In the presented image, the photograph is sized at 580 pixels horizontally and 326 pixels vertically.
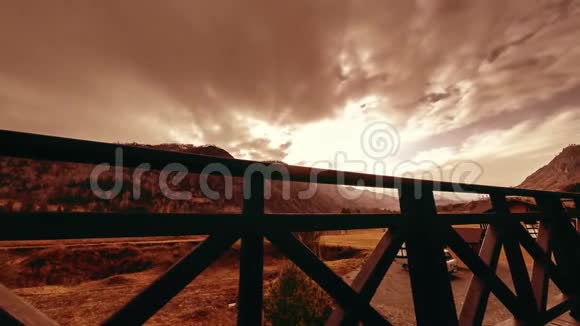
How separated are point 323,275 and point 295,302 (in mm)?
6009

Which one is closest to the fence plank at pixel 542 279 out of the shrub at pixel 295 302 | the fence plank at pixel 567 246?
the fence plank at pixel 567 246

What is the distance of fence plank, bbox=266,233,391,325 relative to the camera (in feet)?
4.76

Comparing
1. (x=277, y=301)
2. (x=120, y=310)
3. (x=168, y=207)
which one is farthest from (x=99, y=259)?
(x=168, y=207)

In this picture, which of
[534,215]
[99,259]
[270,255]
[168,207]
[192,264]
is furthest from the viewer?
[168,207]

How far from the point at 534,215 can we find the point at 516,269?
0.80 metres

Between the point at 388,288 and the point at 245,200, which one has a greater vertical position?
the point at 245,200

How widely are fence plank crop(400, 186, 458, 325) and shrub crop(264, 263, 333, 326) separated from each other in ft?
16.9

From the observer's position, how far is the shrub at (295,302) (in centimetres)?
655

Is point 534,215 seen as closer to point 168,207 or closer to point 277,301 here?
point 277,301

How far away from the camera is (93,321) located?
31.2 ft

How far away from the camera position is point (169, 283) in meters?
1.16

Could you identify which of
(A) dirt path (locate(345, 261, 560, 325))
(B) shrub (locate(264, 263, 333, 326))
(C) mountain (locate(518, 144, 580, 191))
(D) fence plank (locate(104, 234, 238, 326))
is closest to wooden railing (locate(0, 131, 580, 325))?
(D) fence plank (locate(104, 234, 238, 326))

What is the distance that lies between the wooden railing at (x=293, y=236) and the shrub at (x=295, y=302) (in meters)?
4.81

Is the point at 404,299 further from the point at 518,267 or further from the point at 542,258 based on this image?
the point at 518,267
